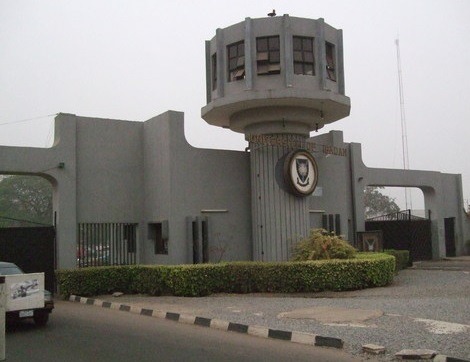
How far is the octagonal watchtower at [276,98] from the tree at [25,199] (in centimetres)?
4352

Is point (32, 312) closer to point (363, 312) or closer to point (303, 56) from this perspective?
point (363, 312)

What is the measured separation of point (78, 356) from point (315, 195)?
46.7ft

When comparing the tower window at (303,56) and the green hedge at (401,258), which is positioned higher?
the tower window at (303,56)

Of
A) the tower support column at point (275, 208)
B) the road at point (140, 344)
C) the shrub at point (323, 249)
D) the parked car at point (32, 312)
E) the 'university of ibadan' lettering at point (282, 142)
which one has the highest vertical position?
the 'university of ibadan' lettering at point (282, 142)

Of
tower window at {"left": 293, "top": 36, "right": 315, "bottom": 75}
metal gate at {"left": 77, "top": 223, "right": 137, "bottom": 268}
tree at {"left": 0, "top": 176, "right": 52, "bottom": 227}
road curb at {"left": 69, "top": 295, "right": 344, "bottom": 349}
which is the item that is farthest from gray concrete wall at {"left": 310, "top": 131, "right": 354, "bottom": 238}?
tree at {"left": 0, "top": 176, "right": 52, "bottom": 227}

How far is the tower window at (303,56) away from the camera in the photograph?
56.7 ft

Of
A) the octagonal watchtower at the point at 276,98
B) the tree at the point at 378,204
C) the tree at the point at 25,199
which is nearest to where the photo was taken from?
the octagonal watchtower at the point at 276,98

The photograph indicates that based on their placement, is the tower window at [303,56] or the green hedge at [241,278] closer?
the green hedge at [241,278]

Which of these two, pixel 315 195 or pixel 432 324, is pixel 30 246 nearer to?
pixel 315 195

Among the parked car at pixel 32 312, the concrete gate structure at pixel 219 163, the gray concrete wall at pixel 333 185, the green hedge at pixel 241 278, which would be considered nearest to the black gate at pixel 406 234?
the gray concrete wall at pixel 333 185

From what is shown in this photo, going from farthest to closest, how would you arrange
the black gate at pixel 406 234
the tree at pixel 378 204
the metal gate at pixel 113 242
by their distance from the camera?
the tree at pixel 378 204 < the black gate at pixel 406 234 < the metal gate at pixel 113 242

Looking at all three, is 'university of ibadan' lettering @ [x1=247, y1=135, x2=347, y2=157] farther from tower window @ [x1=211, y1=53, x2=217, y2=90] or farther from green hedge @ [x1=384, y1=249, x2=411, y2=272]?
green hedge @ [x1=384, y1=249, x2=411, y2=272]

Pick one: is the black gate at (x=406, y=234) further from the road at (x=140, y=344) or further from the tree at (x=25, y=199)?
the tree at (x=25, y=199)

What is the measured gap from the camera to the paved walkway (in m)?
8.24
